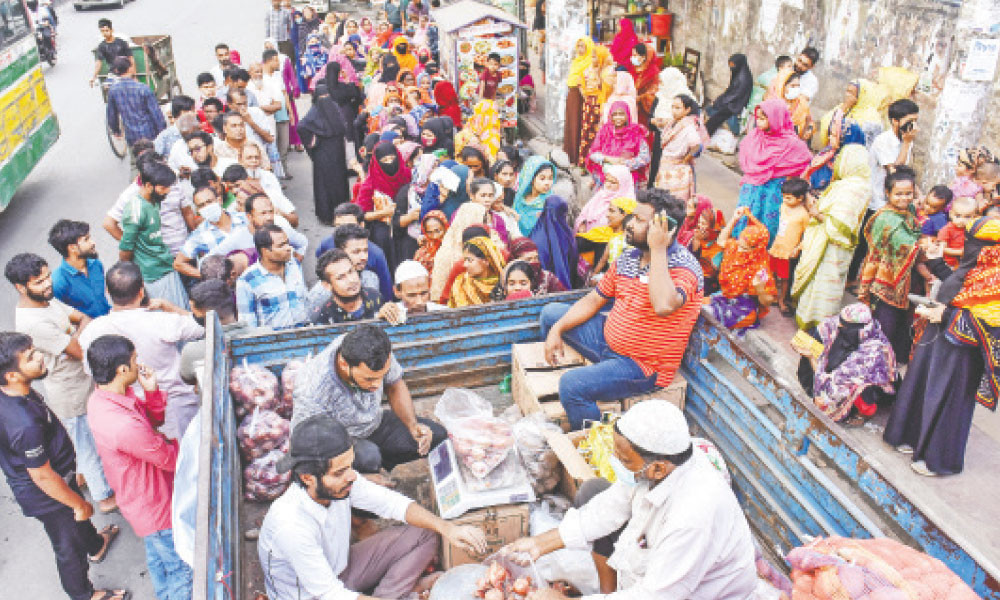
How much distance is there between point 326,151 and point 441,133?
1522 millimetres

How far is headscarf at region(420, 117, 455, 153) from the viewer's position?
707cm

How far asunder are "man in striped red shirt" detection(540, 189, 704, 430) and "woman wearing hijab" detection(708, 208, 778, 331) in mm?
1767

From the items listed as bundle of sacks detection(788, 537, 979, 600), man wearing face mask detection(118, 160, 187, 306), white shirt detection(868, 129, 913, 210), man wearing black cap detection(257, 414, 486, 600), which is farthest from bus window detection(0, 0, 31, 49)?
bundle of sacks detection(788, 537, 979, 600)

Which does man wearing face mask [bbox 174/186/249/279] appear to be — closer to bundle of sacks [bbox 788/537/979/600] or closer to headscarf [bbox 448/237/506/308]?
headscarf [bbox 448/237/506/308]

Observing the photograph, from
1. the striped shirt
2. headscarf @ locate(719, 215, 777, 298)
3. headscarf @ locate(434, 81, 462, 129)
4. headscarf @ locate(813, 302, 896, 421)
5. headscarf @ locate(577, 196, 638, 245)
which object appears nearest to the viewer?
the striped shirt

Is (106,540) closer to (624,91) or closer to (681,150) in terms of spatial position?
(681,150)

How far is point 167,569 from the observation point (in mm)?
3398

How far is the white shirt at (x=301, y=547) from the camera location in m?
2.60

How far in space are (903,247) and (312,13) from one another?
42.5ft

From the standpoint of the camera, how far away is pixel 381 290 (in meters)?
4.89

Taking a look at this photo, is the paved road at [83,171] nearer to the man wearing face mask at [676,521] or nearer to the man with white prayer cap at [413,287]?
the man with white prayer cap at [413,287]

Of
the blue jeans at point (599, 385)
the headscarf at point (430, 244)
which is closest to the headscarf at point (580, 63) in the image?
the headscarf at point (430, 244)

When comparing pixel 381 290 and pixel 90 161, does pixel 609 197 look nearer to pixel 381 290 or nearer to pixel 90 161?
pixel 381 290

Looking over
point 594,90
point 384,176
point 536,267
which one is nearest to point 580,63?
point 594,90
